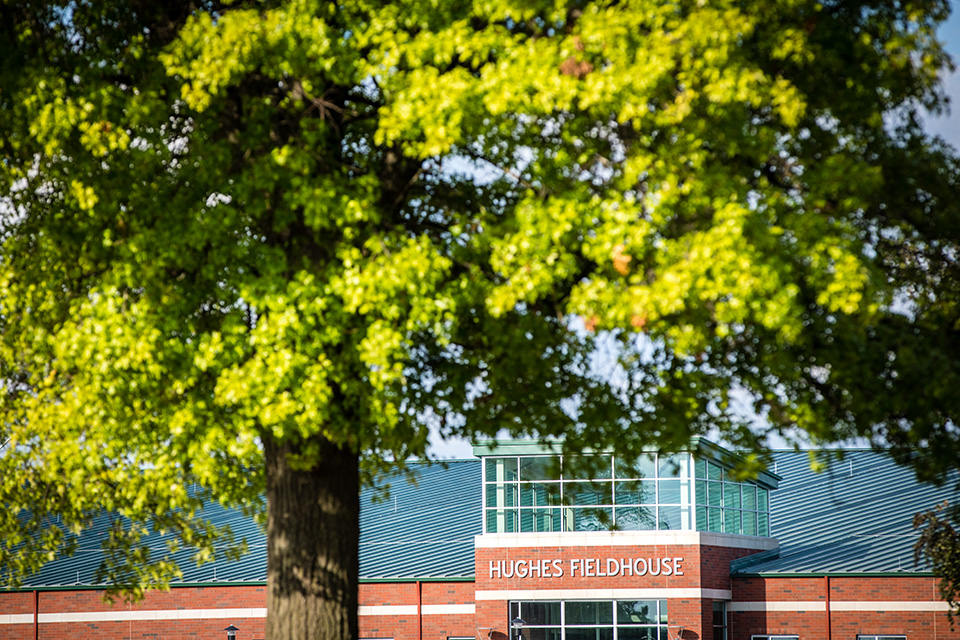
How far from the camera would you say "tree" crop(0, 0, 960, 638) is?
866 cm

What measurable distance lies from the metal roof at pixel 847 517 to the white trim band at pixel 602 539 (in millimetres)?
2204

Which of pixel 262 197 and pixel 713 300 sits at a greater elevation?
pixel 262 197

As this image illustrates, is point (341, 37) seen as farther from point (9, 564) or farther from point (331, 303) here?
point (9, 564)

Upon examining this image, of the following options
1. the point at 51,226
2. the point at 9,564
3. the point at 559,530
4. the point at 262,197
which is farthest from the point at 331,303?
the point at 559,530

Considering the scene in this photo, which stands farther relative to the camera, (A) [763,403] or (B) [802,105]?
(A) [763,403]

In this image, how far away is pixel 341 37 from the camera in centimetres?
977

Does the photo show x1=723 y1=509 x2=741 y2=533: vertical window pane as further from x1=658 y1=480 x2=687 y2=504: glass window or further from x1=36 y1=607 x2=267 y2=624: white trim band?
x1=36 y1=607 x2=267 y2=624: white trim band

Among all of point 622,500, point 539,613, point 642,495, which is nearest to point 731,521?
point 642,495

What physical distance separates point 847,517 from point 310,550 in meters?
29.6

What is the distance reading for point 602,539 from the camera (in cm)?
3172

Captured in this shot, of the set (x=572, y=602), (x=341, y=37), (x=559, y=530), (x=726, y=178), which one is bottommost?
(x=572, y=602)

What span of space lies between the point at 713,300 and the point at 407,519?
30.0 meters

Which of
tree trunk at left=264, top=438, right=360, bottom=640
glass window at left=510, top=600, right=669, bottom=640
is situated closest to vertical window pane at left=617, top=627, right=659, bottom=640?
glass window at left=510, top=600, right=669, bottom=640

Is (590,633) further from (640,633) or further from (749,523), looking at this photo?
(749,523)
